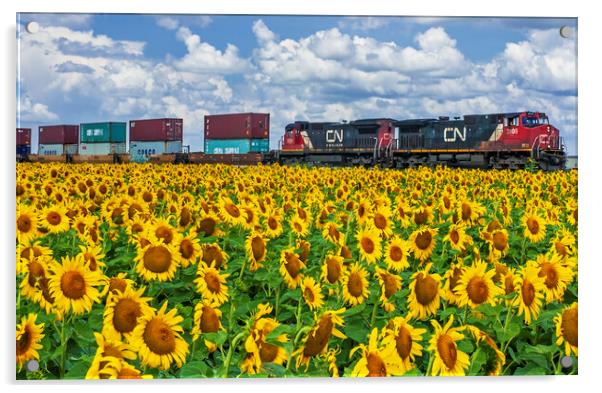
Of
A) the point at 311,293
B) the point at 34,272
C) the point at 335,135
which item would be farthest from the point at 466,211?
the point at 335,135

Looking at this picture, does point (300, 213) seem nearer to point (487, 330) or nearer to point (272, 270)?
point (272, 270)

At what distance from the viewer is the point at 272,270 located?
14.6 feet

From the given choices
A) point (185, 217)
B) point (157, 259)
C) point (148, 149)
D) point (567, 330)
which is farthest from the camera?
point (148, 149)

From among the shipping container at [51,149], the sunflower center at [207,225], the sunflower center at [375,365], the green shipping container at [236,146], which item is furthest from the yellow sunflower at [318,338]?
the shipping container at [51,149]

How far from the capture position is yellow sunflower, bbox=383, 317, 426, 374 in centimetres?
321

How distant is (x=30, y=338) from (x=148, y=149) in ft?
7.28

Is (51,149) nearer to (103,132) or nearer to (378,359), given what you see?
(103,132)

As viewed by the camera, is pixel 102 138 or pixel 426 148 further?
pixel 426 148

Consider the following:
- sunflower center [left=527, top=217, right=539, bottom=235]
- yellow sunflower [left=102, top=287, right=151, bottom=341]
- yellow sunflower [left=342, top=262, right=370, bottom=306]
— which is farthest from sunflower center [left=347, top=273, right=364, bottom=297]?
sunflower center [left=527, top=217, right=539, bottom=235]

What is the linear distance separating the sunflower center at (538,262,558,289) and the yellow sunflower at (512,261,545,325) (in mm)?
151

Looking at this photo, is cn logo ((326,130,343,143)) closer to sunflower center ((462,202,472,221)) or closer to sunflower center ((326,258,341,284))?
sunflower center ((462,202,472,221))

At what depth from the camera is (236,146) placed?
279 inches

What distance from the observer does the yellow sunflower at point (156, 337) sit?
10.9ft

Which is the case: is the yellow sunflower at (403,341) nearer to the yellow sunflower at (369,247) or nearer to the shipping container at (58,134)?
the yellow sunflower at (369,247)
